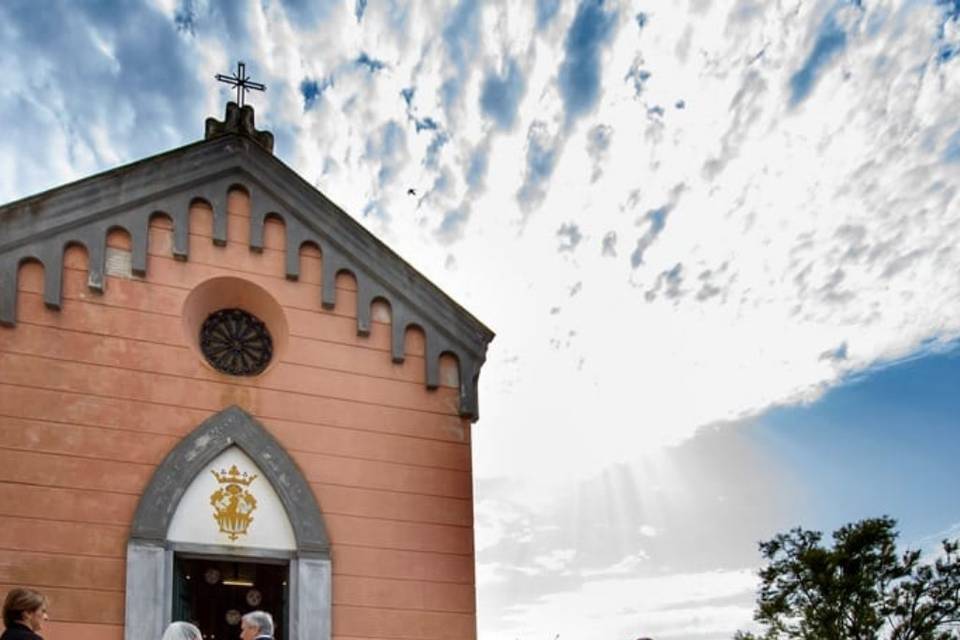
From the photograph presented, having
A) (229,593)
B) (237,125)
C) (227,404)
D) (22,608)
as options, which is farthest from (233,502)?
(22,608)

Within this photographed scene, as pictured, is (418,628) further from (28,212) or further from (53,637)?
(28,212)

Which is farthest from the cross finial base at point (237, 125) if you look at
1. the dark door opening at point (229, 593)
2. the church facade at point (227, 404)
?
the dark door opening at point (229, 593)

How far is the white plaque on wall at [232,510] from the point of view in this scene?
39.3 ft

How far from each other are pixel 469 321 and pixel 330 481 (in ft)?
10.00

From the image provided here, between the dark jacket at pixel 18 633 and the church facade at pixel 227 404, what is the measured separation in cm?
536

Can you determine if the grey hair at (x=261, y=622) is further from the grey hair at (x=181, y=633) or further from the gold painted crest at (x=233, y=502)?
the gold painted crest at (x=233, y=502)

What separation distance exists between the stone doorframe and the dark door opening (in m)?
0.34

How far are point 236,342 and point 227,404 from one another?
0.93 m

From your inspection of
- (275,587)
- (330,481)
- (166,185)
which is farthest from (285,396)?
(275,587)

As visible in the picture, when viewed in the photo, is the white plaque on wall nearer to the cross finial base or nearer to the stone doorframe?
the stone doorframe

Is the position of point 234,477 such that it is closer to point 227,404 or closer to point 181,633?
point 227,404

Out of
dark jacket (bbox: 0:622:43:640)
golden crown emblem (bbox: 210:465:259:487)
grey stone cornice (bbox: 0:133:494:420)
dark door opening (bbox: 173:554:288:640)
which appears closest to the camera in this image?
dark jacket (bbox: 0:622:43:640)

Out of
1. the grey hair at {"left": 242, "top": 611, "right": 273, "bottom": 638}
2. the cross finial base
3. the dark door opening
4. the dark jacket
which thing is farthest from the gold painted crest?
the dark jacket

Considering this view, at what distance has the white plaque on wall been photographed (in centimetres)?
1197
